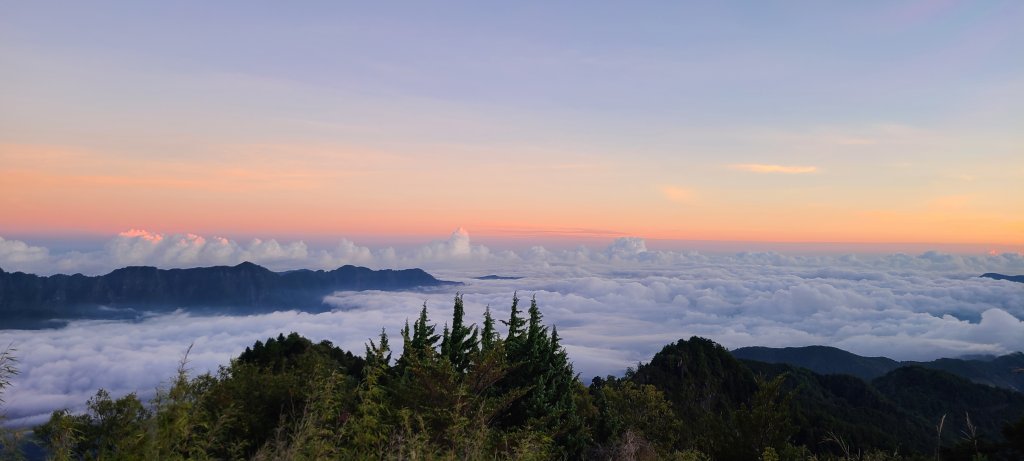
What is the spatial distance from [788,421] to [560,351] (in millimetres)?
20886

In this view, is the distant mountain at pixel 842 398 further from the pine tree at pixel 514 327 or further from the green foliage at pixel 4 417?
the green foliage at pixel 4 417

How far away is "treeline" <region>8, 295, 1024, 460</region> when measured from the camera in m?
8.46

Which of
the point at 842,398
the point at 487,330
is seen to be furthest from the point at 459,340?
the point at 842,398

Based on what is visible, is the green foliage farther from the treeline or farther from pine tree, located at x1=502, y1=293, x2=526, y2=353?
pine tree, located at x1=502, y1=293, x2=526, y2=353

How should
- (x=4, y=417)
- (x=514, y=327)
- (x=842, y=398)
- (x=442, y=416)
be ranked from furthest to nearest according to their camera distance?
(x=842, y=398), (x=514, y=327), (x=442, y=416), (x=4, y=417)

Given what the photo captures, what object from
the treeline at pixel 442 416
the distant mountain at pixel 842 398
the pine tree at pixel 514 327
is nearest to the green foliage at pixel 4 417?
the treeline at pixel 442 416

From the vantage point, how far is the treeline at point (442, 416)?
8461mm

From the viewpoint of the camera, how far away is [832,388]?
144500 millimetres

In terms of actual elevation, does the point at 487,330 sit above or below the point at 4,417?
below

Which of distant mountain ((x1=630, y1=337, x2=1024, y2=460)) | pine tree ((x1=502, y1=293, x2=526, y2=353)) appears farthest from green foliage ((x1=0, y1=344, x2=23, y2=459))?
distant mountain ((x1=630, y1=337, x2=1024, y2=460))

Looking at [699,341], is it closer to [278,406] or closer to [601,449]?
[601,449]

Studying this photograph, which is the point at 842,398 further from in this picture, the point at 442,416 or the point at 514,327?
the point at 442,416

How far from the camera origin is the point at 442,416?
55.2 feet

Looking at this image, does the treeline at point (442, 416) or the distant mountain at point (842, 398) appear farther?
the distant mountain at point (842, 398)
